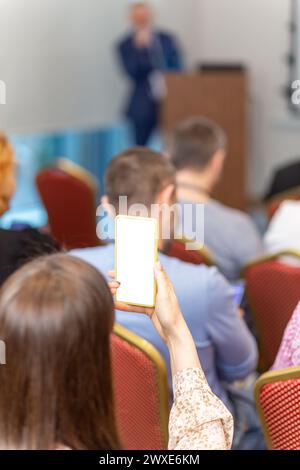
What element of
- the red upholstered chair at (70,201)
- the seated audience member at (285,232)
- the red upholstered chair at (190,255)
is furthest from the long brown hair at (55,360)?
the red upholstered chair at (70,201)

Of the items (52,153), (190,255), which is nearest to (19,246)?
(190,255)

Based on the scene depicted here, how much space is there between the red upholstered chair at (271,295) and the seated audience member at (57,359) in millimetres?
1226

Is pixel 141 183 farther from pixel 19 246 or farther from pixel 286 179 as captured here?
pixel 286 179

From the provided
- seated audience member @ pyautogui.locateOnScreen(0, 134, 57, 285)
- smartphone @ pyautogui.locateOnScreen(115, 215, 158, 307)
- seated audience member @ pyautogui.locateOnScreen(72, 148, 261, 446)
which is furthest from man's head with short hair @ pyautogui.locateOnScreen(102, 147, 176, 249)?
smartphone @ pyautogui.locateOnScreen(115, 215, 158, 307)

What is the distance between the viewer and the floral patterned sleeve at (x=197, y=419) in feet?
3.84

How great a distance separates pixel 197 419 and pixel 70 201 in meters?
2.88

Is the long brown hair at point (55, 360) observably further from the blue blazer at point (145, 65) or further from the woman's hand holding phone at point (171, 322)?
the blue blazer at point (145, 65)

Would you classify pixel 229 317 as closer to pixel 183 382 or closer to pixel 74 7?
pixel 183 382

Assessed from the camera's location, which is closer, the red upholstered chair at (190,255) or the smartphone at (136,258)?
the smartphone at (136,258)

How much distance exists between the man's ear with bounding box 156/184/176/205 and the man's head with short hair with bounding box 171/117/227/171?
1.29 m

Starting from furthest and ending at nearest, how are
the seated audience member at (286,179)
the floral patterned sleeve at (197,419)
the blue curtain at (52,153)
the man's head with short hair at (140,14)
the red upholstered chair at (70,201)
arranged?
1. the man's head with short hair at (140,14)
2. the blue curtain at (52,153)
3. the seated audience member at (286,179)
4. the red upholstered chair at (70,201)
5. the floral patterned sleeve at (197,419)

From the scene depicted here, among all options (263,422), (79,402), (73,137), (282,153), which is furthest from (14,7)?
(79,402)

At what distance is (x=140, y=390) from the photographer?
1.70 m
